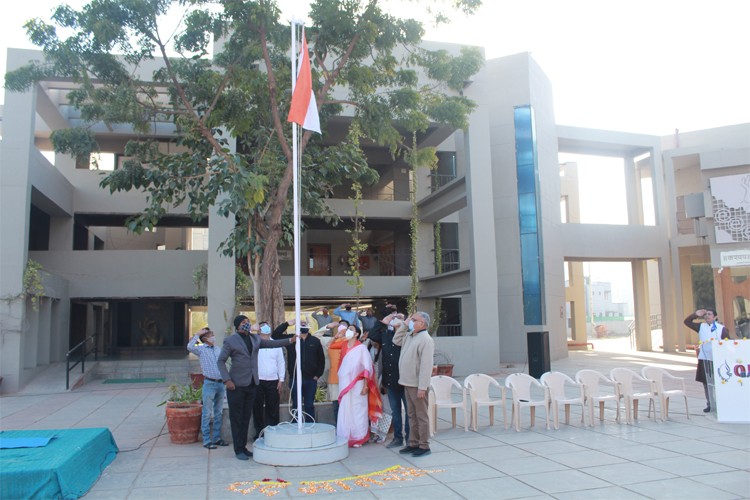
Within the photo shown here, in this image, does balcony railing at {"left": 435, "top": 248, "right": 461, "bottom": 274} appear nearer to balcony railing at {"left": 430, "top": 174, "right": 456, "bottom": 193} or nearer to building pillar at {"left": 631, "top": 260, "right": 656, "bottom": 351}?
balcony railing at {"left": 430, "top": 174, "right": 456, "bottom": 193}

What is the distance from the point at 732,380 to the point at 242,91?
936cm

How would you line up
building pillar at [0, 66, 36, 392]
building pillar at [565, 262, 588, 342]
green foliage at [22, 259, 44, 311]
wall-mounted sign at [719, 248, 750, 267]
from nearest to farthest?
1. wall-mounted sign at [719, 248, 750, 267]
2. building pillar at [0, 66, 36, 392]
3. green foliage at [22, 259, 44, 311]
4. building pillar at [565, 262, 588, 342]

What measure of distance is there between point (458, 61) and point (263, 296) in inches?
225

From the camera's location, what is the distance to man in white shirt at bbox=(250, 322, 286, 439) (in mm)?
8125

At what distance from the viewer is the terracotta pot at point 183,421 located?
27.4 ft

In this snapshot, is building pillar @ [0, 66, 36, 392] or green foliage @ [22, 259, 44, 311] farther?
green foliage @ [22, 259, 44, 311]

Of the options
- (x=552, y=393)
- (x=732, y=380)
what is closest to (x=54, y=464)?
(x=552, y=393)

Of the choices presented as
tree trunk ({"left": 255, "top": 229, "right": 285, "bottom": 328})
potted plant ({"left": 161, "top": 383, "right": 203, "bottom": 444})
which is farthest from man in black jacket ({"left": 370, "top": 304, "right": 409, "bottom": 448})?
potted plant ({"left": 161, "top": 383, "right": 203, "bottom": 444})

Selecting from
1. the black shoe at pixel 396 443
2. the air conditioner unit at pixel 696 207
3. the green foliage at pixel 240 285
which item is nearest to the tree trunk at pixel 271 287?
the black shoe at pixel 396 443

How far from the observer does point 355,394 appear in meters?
8.13

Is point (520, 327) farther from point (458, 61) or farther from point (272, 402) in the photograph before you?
point (272, 402)

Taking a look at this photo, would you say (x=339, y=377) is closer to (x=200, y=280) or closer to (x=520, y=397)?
(x=520, y=397)

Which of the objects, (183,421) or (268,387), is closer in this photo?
(268,387)

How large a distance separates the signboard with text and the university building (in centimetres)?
523
